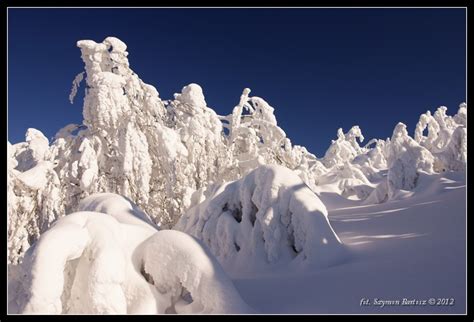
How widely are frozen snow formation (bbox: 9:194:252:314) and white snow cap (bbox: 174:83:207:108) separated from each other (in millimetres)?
11696

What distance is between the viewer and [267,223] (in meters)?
9.45

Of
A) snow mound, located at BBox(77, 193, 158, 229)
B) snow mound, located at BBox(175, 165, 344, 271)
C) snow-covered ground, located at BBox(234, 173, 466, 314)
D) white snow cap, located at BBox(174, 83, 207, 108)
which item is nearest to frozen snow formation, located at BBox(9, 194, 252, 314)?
snow-covered ground, located at BBox(234, 173, 466, 314)

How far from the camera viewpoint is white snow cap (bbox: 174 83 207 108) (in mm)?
16938

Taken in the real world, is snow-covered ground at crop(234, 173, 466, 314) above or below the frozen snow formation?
below

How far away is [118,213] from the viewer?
25.6 ft

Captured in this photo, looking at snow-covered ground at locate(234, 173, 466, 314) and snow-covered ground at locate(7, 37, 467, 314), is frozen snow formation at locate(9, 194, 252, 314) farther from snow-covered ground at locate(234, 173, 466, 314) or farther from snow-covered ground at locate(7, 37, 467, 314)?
snow-covered ground at locate(234, 173, 466, 314)

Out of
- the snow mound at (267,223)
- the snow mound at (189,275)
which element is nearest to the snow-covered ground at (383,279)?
the snow mound at (267,223)

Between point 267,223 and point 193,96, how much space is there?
941 centimetres

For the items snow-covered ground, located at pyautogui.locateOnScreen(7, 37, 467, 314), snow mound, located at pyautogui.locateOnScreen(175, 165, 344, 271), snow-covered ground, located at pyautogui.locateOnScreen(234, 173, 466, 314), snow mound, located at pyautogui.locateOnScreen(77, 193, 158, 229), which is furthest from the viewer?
snow mound, located at pyautogui.locateOnScreen(175, 165, 344, 271)

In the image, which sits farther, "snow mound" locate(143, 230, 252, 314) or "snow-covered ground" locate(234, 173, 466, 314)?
"snow-covered ground" locate(234, 173, 466, 314)

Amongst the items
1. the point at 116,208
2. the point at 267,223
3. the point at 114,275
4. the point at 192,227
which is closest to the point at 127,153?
the point at 192,227

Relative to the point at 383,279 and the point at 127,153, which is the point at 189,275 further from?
the point at 127,153

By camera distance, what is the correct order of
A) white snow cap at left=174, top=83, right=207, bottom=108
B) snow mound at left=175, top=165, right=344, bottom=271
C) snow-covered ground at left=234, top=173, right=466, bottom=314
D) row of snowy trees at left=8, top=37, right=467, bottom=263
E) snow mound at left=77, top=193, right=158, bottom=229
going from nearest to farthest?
snow-covered ground at left=234, top=173, right=466, bottom=314 → snow mound at left=77, top=193, right=158, bottom=229 → snow mound at left=175, top=165, right=344, bottom=271 → row of snowy trees at left=8, top=37, right=467, bottom=263 → white snow cap at left=174, top=83, right=207, bottom=108

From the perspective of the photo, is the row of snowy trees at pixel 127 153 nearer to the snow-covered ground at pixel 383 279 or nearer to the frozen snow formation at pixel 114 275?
the frozen snow formation at pixel 114 275
